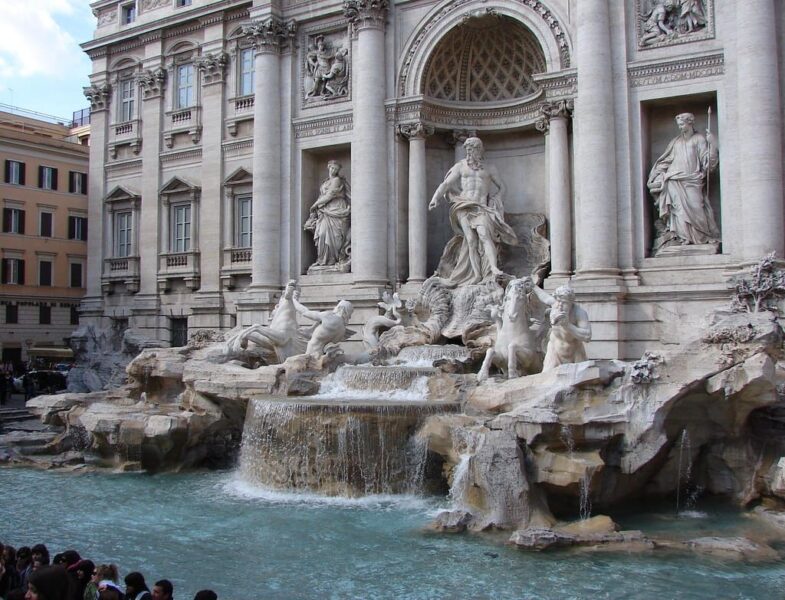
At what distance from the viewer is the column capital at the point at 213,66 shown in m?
25.5

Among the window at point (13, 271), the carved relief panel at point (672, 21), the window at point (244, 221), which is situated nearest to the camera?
the carved relief panel at point (672, 21)

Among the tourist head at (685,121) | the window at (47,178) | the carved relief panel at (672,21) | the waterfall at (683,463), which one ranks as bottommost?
the waterfall at (683,463)

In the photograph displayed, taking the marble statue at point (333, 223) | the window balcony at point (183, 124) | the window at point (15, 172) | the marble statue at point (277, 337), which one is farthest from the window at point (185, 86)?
the window at point (15, 172)

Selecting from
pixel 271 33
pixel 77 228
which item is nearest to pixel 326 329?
pixel 271 33

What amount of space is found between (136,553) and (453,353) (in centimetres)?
820

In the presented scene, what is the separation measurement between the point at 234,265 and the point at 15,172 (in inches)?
684

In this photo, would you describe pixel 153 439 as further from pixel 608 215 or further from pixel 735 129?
pixel 735 129

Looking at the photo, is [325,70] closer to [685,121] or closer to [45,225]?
[685,121]

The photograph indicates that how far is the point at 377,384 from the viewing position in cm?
1545

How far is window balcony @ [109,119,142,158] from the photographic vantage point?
27734mm

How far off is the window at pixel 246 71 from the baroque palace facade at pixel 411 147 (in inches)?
2.4

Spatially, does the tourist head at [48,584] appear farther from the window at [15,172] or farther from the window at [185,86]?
the window at [15,172]

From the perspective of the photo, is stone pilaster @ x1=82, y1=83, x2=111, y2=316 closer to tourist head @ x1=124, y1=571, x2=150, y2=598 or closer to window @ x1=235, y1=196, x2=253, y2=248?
window @ x1=235, y1=196, x2=253, y2=248

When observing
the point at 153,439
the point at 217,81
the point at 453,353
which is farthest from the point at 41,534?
the point at 217,81
